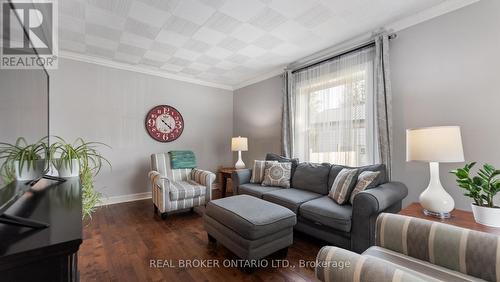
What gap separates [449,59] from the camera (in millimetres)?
1998

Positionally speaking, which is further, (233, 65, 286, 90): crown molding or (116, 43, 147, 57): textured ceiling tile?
(233, 65, 286, 90): crown molding

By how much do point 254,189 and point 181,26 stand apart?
7.21ft

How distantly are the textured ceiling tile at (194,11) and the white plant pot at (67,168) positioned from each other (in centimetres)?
173

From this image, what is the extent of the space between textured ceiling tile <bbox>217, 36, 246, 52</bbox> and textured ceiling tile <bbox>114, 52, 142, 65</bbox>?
144 cm

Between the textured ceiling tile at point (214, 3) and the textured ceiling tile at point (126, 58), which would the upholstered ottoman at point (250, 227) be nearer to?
the textured ceiling tile at point (214, 3)

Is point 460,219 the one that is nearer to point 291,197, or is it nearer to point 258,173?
point 291,197

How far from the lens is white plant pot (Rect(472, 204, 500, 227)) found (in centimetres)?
130

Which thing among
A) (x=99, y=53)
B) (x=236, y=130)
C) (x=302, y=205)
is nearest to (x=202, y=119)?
(x=236, y=130)

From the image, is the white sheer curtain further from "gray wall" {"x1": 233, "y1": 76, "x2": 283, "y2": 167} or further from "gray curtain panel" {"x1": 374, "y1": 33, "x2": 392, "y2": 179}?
"gray wall" {"x1": 233, "y1": 76, "x2": 283, "y2": 167}

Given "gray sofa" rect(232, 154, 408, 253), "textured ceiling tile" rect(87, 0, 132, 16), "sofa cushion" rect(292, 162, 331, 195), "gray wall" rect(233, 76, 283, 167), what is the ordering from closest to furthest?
1. "gray sofa" rect(232, 154, 408, 253)
2. "textured ceiling tile" rect(87, 0, 132, 16)
3. "sofa cushion" rect(292, 162, 331, 195)
4. "gray wall" rect(233, 76, 283, 167)

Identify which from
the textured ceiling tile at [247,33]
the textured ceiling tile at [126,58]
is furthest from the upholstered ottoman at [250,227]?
the textured ceiling tile at [126,58]

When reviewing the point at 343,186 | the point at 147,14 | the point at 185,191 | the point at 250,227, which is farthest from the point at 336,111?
the point at 147,14

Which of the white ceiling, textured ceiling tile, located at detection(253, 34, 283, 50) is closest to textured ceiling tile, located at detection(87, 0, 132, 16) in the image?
the white ceiling

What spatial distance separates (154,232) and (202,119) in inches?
98.4
